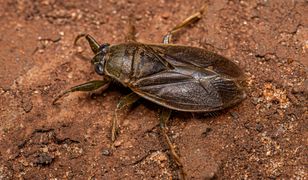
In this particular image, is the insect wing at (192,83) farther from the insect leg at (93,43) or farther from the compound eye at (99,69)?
the insect leg at (93,43)

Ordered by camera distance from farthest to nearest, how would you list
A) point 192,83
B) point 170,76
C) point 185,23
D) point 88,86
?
point 185,23, point 88,86, point 170,76, point 192,83

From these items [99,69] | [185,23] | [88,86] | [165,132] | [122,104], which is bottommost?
[165,132]

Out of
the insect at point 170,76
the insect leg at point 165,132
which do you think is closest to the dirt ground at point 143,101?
the insect leg at point 165,132

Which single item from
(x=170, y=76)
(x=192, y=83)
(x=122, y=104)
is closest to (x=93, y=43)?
(x=122, y=104)

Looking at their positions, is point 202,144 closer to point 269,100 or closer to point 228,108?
point 228,108

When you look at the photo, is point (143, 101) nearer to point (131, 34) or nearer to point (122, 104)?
point (122, 104)

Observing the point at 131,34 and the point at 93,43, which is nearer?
the point at 93,43

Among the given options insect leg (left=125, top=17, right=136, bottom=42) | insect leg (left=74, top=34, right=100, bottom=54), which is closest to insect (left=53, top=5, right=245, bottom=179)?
insect leg (left=74, top=34, right=100, bottom=54)
